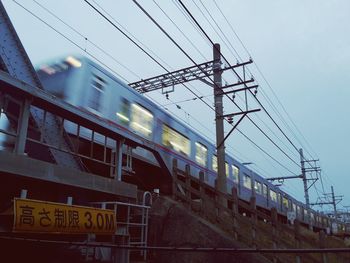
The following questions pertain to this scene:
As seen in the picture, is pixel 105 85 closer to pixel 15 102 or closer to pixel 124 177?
pixel 124 177

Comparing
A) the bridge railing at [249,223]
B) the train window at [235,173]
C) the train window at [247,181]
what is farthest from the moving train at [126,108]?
the train window at [247,181]

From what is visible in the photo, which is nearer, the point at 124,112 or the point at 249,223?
the point at 249,223

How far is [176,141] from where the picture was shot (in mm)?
13336

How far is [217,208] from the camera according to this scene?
870cm

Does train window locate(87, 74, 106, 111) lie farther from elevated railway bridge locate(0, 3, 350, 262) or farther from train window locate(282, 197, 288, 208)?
train window locate(282, 197, 288, 208)

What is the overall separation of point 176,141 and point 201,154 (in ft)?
8.62

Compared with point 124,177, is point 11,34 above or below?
above

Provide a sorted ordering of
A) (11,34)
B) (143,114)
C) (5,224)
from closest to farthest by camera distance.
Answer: (5,224) → (11,34) → (143,114)

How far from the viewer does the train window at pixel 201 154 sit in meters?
15.2

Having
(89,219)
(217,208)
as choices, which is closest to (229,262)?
(217,208)

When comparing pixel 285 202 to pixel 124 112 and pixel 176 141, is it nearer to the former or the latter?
pixel 176 141

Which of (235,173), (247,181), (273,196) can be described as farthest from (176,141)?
(273,196)

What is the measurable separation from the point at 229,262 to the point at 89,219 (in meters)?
3.41

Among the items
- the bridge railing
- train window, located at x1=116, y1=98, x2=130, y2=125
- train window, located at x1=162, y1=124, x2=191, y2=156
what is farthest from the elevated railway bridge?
train window, located at x1=162, y1=124, x2=191, y2=156
